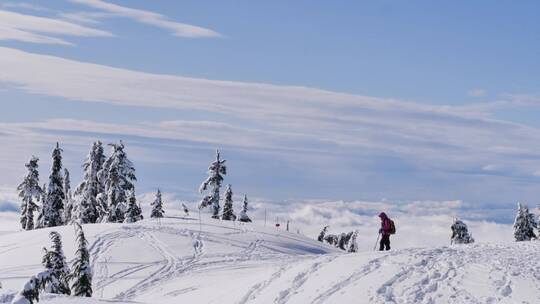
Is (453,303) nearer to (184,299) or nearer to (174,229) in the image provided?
(184,299)

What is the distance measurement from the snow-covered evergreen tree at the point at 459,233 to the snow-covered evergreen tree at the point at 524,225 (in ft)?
17.3

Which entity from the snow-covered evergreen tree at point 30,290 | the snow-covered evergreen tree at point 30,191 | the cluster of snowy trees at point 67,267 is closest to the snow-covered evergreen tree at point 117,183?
the snow-covered evergreen tree at point 30,191

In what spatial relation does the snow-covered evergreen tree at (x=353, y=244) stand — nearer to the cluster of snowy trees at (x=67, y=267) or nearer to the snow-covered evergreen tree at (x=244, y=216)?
the snow-covered evergreen tree at (x=244, y=216)

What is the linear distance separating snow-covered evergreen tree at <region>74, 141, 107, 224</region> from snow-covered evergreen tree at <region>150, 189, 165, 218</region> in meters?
5.66

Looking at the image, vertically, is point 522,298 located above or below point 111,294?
above

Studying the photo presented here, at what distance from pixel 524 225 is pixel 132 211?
4198cm

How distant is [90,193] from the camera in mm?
84562

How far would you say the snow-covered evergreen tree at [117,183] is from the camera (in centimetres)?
7844

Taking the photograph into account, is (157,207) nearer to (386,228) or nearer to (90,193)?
(90,193)

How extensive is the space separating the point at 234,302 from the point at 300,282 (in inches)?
117

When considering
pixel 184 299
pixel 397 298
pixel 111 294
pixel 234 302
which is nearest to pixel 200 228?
pixel 111 294

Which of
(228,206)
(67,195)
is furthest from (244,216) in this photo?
(67,195)

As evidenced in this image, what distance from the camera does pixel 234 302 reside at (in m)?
30.8

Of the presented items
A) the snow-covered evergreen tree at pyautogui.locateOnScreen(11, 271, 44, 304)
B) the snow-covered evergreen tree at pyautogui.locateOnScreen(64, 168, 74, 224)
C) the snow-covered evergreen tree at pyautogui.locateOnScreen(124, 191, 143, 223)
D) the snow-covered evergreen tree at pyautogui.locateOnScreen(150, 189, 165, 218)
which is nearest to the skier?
the snow-covered evergreen tree at pyautogui.locateOnScreen(11, 271, 44, 304)
